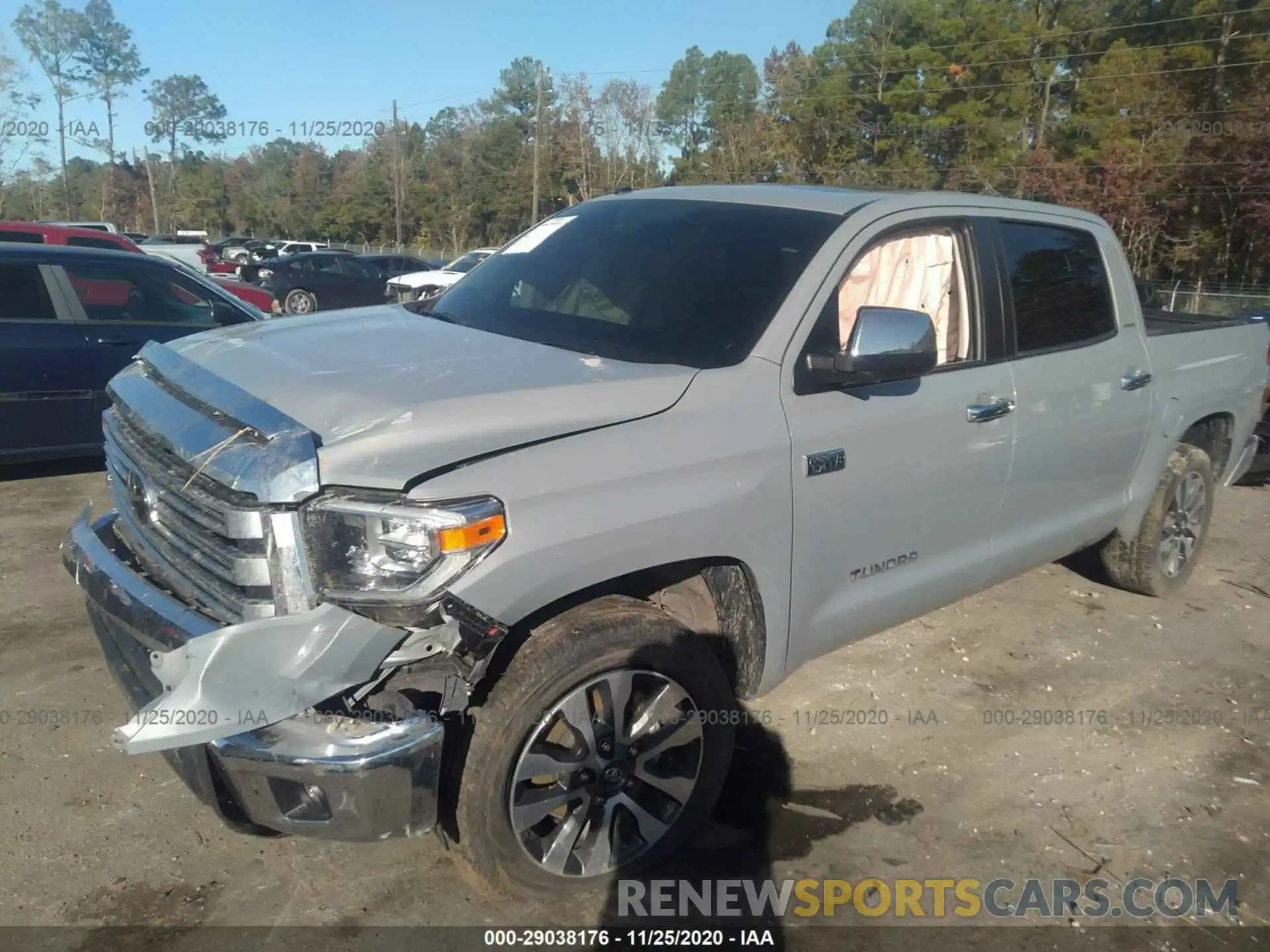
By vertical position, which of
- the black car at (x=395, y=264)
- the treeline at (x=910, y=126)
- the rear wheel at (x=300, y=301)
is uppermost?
the treeline at (x=910, y=126)

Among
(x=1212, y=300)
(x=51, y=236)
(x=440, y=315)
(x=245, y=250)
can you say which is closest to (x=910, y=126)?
(x=1212, y=300)

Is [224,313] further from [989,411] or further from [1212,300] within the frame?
[1212,300]

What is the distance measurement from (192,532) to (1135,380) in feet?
13.1

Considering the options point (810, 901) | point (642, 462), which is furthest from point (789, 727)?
point (642, 462)

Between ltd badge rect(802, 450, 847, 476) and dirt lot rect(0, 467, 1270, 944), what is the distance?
1210mm

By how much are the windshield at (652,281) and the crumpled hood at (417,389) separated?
0.72 feet

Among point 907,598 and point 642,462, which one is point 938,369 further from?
point 642,462

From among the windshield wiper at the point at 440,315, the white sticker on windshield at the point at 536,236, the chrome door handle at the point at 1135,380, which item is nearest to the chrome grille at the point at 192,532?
the windshield wiper at the point at 440,315

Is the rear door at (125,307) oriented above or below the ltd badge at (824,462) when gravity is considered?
above

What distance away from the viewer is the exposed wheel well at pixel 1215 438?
541 centimetres

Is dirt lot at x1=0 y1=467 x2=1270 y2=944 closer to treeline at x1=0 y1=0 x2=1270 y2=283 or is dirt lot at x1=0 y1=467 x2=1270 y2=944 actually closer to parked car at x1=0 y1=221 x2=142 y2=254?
parked car at x1=0 y1=221 x2=142 y2=254

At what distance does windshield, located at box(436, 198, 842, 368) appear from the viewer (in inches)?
128

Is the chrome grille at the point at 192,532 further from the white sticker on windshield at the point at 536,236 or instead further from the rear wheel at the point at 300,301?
the rear wheel at the point at 300,301

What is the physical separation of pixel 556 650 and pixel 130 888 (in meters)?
1.49
